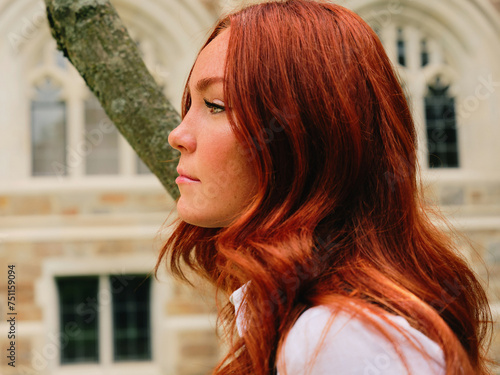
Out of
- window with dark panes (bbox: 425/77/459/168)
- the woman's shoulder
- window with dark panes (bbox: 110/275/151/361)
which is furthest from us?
window with dark panes (bbox: 425/77/459/168)

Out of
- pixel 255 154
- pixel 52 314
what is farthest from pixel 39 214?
pixel 255 154

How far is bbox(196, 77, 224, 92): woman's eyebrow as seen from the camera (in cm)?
98

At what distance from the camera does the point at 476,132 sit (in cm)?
580

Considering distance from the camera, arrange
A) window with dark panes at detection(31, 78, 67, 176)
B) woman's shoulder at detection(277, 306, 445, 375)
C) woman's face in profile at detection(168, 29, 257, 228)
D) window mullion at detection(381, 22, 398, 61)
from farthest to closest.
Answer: window mullion at detection(381, 22, 398, 61)
window with dark panes at detection(31, 78, 67, 176)
woman's face in profile at detection(168, 29, 257, 228)
woman's shoulder at detection(277, 306, 445, 375)

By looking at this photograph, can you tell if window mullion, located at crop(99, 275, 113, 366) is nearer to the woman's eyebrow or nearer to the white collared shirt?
the woman's eyebrow

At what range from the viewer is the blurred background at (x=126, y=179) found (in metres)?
5.18

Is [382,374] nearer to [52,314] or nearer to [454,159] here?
[52,314]

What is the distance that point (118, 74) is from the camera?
1.34 m

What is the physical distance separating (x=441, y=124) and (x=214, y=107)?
5.37 metres

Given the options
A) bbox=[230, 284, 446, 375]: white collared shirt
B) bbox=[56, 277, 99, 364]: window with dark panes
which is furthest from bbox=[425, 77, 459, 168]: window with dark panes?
bbox=[230, 284, 446, 375]: white collared shirt

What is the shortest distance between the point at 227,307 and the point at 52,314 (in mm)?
4442

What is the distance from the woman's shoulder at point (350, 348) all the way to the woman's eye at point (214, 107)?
0.40 metres

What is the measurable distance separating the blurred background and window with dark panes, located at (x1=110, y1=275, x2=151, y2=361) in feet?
0.04

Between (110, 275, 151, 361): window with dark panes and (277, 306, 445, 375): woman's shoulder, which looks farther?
(110, 275, 151, 361): window with dark panes
